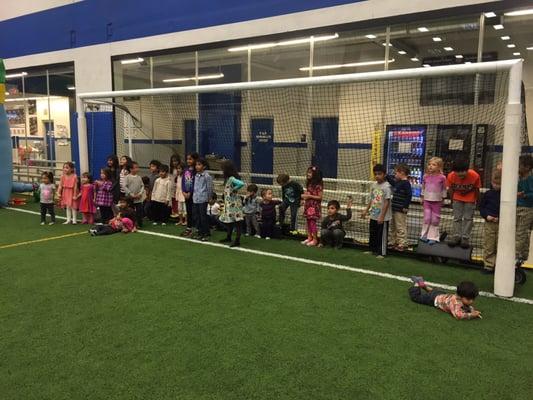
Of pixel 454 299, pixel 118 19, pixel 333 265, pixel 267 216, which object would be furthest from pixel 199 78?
pixel 454 299

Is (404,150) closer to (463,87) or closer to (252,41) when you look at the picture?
(463,87)

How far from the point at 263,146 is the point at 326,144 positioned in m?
1.59

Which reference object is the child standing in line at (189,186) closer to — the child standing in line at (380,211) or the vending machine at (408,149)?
the child standing in line at (380,211)

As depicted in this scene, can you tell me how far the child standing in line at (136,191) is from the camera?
30.6ft

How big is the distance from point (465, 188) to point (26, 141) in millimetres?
15988

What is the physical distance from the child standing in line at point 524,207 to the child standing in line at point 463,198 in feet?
2.23

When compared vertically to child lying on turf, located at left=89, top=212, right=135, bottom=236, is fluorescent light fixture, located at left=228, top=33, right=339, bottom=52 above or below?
above

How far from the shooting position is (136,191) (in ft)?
30.8

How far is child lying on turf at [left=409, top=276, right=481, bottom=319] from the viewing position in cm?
459

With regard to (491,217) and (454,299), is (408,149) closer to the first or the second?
(491,217)

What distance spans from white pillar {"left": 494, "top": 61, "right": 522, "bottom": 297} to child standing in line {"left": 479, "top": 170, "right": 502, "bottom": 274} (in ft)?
2.16

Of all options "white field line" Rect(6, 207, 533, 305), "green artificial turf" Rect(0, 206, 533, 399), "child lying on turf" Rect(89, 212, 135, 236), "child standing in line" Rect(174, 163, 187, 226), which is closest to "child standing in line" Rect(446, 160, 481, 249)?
"green artificial turf" Rect(0, 206, 533, 399)

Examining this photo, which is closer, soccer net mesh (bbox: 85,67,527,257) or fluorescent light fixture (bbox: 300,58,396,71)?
soccer net mesh (bbox: 85,67,527,257)

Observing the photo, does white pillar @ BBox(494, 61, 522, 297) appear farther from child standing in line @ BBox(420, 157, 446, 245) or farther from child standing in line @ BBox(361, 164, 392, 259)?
child standing in line @ BBox(361, 164, 392, 259)
